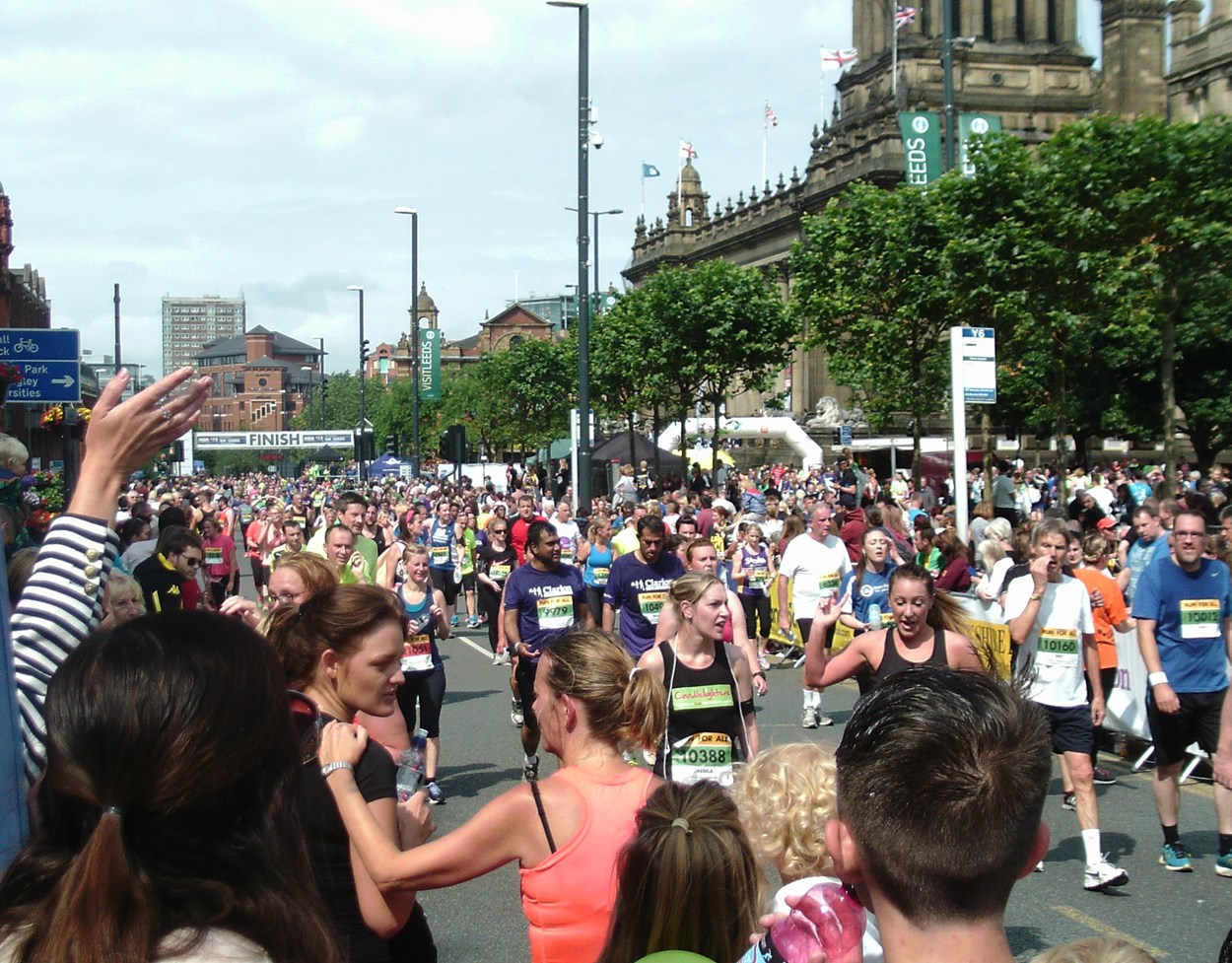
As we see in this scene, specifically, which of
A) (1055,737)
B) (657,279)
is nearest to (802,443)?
(657,279)

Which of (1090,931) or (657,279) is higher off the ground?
(657,279)

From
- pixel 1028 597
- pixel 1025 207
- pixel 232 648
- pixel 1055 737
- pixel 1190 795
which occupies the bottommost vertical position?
pixel 1190 795

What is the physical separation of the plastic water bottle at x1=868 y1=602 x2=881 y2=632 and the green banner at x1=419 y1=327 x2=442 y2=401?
38040mm

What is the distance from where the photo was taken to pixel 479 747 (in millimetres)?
11664

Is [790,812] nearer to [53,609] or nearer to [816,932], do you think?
[816,932]

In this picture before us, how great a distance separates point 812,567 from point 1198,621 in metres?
5.55

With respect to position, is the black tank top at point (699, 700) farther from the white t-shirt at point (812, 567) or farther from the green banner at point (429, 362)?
the green banner at point (429, 362)

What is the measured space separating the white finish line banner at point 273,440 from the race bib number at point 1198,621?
252ft

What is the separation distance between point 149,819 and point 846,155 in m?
67.8

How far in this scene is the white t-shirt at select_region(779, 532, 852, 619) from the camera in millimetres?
13383

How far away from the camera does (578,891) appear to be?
Result: 359 cm

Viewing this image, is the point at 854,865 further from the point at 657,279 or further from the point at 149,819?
the point at 657,279

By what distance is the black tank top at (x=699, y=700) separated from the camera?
6.53 m

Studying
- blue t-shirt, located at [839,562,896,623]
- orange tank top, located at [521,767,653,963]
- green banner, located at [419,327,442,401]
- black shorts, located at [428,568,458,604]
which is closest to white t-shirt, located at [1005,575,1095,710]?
blue t-shirt, located at [839,562,896,623]
